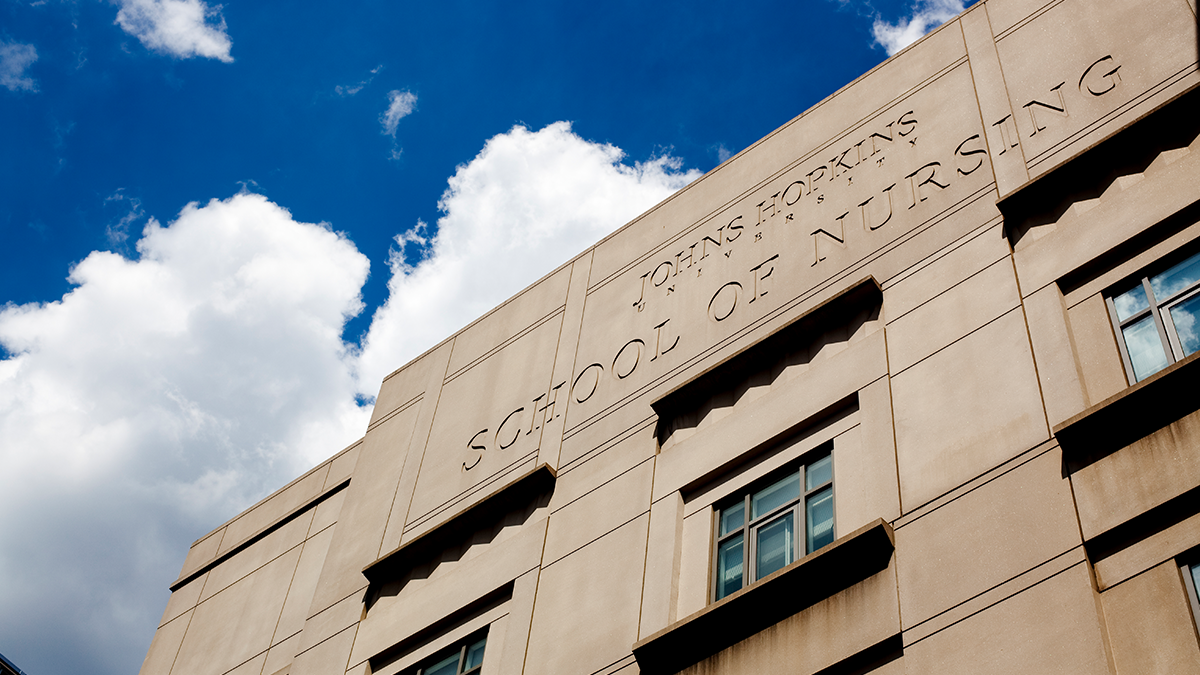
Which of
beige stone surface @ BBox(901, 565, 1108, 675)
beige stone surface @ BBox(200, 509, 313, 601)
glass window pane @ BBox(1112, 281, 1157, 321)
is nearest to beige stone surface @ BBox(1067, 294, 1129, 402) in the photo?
glass window pane @ BBox(1112, 281, 1157, 321)

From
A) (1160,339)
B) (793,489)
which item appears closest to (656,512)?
(793,489)

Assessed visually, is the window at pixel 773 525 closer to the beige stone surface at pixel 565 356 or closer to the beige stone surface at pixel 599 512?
the beige stone surface at pixel 599 512

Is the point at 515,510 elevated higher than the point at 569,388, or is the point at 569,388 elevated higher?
the point at 569,388

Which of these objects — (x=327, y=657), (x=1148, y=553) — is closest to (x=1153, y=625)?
(x=1148, y=553)

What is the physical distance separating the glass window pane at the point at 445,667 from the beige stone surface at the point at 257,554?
7.72 meters

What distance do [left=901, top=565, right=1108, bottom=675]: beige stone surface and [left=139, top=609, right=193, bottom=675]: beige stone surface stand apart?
18.5 m

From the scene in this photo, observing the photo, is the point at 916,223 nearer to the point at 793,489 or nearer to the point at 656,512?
the point at 793,489

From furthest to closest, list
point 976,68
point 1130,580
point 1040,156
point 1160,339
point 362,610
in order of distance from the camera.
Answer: point 362,610 < point 976,68 < point 1040,156 < point 1160,339 < point 1130,580

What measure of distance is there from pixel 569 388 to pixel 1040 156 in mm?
8464

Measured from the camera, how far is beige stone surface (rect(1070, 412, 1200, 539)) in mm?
11570

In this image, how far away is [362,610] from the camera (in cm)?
2019

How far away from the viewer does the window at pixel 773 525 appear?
1479 centimetres

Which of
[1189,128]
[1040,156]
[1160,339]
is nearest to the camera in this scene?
[1160,339]

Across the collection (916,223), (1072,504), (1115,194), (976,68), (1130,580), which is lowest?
(1130,580)
